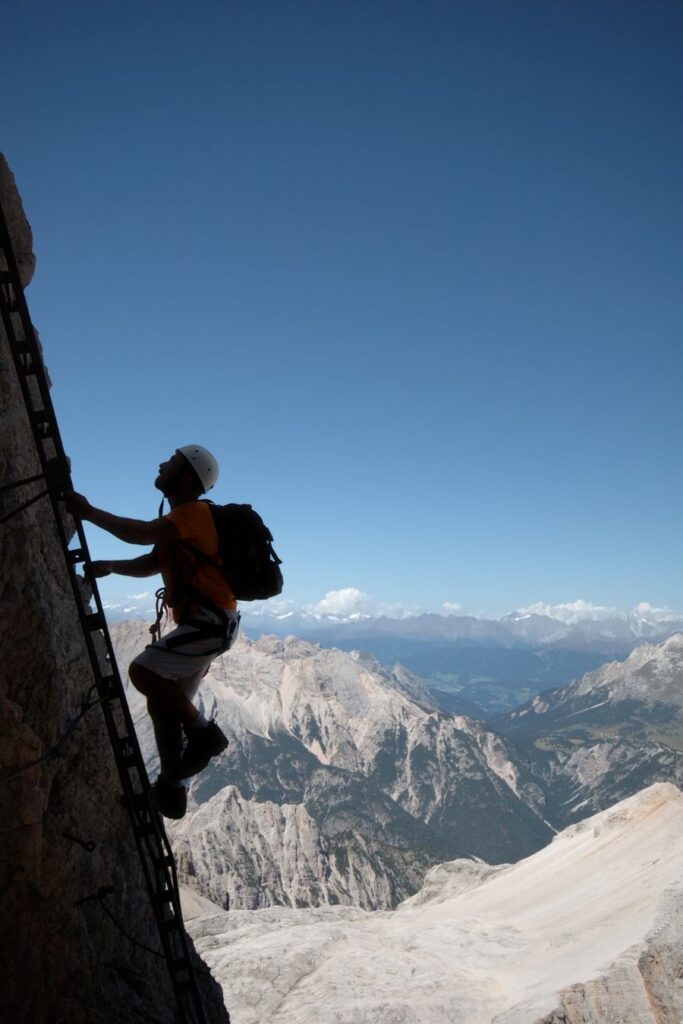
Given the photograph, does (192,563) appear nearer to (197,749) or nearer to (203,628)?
(203,628)

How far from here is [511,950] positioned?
92.9ft

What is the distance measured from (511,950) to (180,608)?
29.7 meters

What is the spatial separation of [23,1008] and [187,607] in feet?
15.6

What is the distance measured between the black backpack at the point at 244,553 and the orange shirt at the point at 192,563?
0.38 ft

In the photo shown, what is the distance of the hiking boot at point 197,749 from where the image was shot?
25.6 feet

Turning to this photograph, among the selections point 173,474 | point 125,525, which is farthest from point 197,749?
point 173,474

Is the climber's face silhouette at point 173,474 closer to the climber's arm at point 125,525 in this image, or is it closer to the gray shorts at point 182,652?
the climber's arm at point 125,525

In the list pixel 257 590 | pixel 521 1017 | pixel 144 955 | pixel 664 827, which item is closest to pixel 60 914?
pixel 144 955

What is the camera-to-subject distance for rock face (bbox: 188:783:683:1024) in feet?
62.3

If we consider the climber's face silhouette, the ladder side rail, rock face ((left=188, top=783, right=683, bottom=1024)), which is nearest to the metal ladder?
the ladder side rail

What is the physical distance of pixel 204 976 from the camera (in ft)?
39.6

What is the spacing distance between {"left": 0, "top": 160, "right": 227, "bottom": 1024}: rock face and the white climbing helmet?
8.19ft

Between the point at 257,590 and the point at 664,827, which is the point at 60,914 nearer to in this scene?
the point at 257,590

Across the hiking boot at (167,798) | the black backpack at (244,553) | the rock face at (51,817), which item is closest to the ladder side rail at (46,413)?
the hiking boot at (167,798)
